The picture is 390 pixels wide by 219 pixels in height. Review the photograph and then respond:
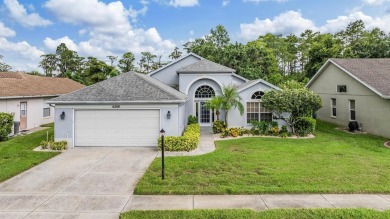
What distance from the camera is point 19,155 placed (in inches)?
468

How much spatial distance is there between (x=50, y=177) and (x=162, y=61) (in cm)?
5236

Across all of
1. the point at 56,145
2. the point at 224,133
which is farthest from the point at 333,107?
the point at 56,145

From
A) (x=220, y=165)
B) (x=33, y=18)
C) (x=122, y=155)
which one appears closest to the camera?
(x=220, y=165)

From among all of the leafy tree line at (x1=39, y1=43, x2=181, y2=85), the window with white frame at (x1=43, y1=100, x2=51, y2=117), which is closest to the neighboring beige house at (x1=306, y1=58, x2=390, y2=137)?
the window with white frame at (x1=43, y1=100, x2=51, y2=117)

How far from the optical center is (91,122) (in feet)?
45.2

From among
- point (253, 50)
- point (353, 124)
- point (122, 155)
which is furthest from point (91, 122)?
point (253, 50)

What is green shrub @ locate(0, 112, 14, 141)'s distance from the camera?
50.5ft

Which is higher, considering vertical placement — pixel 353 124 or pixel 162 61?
pixel 162 61

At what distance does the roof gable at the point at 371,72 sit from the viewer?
15.8m

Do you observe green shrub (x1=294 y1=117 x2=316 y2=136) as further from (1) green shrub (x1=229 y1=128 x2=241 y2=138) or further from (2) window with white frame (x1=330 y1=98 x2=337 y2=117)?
(2) window with white frame (x1=330 y1=98 x2=337 y2=117)

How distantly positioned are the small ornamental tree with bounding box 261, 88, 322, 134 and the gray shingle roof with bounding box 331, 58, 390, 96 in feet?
12.2

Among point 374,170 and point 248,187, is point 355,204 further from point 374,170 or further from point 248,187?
point 374,170

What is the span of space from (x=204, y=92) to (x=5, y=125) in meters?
13.7

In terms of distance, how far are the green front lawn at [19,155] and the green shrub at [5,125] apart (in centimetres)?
52
